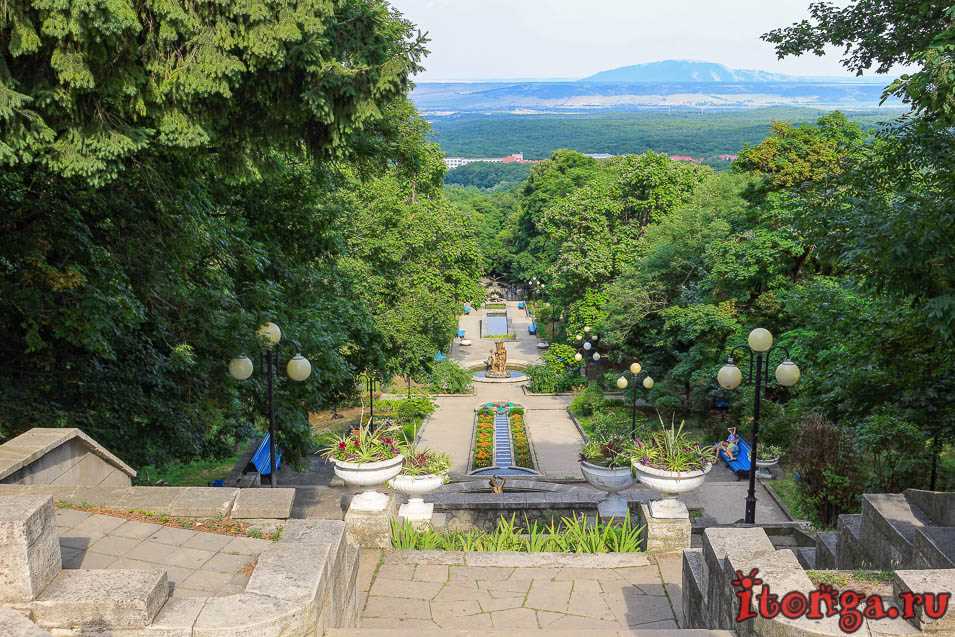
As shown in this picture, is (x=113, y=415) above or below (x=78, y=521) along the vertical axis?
below

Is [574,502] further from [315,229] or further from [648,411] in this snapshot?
[648,411]

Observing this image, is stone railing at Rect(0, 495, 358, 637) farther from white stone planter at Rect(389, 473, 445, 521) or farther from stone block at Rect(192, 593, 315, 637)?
white stone planter at Rect(389, 473, 445, 521)

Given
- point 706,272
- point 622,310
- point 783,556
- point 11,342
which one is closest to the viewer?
point 783,556

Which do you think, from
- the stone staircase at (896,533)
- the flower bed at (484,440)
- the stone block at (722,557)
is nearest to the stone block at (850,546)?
the stone staircase at (896,533)

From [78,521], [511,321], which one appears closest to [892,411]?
[78,521]

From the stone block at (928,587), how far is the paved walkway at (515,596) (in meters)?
2.63

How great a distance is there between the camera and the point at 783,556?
5289mm

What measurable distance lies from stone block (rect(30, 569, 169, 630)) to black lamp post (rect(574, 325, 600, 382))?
93.7ft

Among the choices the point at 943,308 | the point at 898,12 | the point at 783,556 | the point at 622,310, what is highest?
the point at 898,12

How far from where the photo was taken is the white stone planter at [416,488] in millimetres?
9461

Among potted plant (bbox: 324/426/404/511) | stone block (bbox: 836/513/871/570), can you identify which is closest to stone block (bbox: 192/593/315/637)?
potted plant (bbox: 324/426/404/511)

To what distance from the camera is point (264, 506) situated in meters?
7.44

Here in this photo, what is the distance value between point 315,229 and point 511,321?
43663 mm

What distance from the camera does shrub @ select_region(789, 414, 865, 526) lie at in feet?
44.7
